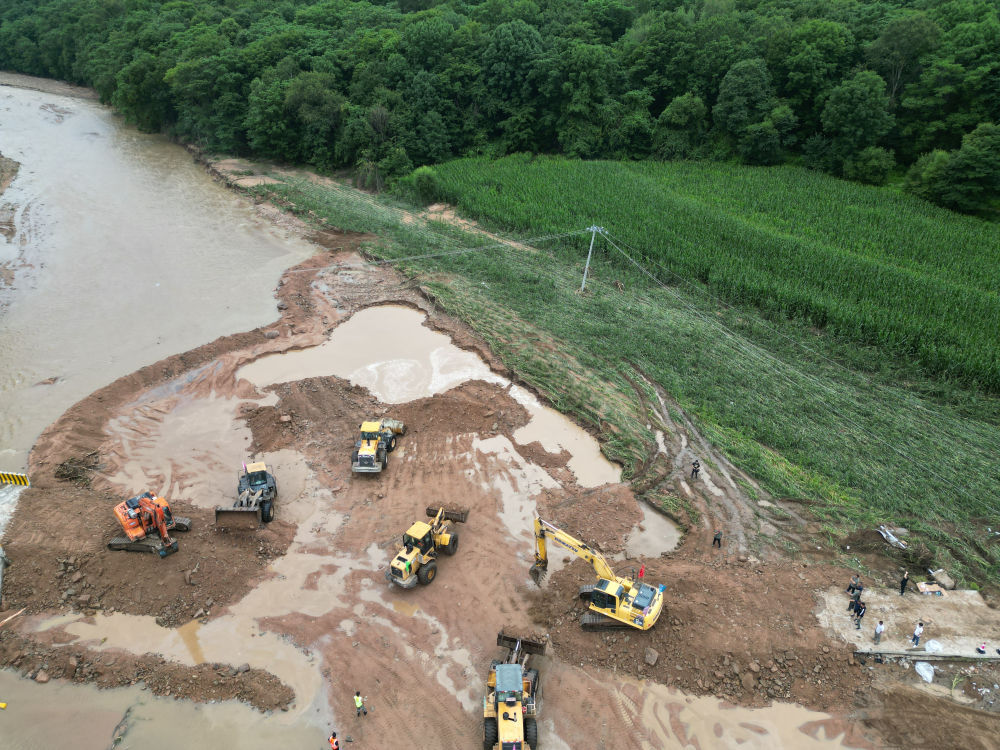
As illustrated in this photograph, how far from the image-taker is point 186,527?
17.1m

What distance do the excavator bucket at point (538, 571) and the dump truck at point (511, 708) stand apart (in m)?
2.80

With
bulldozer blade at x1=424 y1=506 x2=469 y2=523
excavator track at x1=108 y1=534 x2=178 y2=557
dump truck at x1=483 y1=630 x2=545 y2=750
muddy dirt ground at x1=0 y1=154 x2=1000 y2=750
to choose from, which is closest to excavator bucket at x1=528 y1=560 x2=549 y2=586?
muddy dirt ground at x1=0 y1=154 x2=1000 y2=750

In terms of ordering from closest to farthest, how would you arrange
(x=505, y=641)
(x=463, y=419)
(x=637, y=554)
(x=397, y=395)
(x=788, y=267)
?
(x=505, y=641) → (x=637, y=554) → (x=463, y=419) → (x=397, y=395) → (x=788, y=267)

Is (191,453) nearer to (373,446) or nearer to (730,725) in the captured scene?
(373,446)

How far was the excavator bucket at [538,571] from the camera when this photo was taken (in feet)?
52.3

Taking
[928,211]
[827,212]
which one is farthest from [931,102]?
[827,212]

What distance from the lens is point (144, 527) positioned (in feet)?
53.4

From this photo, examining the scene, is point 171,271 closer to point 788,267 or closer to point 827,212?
point 788,267

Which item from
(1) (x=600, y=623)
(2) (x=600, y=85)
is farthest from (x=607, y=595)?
(2) (x=600, y=85)

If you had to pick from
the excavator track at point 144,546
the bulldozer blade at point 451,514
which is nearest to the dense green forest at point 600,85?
the bulldozer blade at point 451,514

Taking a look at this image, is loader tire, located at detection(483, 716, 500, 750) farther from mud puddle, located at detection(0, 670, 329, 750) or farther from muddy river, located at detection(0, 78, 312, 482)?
muddy river, located at detection(0, 78, 312, 482)

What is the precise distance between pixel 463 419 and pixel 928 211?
32850 millimetres

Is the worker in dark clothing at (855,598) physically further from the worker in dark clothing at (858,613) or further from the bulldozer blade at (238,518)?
the bulldozer blade at (238,518)

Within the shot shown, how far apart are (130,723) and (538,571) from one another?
9921 millimetres
